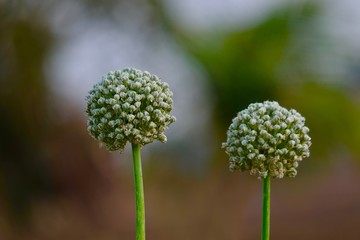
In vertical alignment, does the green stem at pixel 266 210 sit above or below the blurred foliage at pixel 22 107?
below

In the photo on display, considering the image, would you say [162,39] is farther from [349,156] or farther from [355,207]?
[355,207]

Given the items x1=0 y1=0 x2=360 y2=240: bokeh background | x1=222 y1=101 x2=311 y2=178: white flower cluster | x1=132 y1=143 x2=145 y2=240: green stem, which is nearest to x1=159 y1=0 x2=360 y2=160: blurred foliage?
x1=0 y1=0 x2=360 y2=240: bokeh background

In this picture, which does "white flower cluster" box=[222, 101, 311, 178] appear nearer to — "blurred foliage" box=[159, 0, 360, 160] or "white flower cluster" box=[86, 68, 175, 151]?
"white flower cluster" box=[86, 68, 175, 151]

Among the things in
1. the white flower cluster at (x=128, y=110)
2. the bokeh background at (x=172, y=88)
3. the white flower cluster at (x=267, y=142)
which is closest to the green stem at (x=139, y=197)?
the white flower cluster at (x=128, y=110)

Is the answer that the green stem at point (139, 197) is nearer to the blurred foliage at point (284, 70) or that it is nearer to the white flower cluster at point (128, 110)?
the white flower cluster at point (128, 110)

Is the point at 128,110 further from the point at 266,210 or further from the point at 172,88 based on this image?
the point at 172,88

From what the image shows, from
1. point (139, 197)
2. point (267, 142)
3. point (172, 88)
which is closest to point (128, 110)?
point (139, 197)
